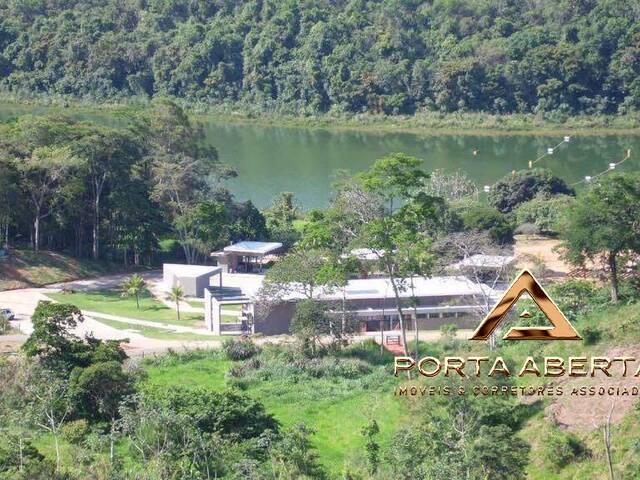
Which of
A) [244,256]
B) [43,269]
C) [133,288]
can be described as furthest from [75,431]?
[244,256]

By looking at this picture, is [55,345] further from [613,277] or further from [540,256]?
[540,256]

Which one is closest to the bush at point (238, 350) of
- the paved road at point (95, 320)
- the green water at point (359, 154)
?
the paved road at point (95, 320)

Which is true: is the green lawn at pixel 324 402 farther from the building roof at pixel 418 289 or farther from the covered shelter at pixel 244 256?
the covered shelter at pixel 244 256

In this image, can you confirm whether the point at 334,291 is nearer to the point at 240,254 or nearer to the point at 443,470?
the point at 240,254

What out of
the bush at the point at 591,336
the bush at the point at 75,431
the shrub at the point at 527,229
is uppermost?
the shrub at the point at 527,229

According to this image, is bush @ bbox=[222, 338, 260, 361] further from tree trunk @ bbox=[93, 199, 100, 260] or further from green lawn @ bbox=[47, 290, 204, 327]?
tree trunk @ bbox=[93, 199, 100, 260]

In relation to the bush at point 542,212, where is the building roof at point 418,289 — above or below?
below

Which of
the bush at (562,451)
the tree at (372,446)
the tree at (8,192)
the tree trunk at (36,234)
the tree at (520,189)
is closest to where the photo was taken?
the tree at (372,446)

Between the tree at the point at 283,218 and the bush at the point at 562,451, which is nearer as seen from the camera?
the bush at the point at 562,451
